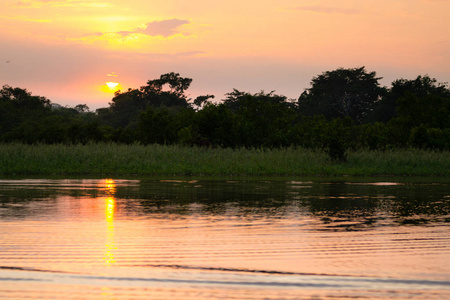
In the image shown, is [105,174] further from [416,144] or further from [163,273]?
[163,273]

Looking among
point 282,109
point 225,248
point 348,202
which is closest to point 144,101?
point 282,109

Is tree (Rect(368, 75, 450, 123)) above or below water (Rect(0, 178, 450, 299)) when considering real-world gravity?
above

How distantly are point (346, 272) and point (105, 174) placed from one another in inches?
1062

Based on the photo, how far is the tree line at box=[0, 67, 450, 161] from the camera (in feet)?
150

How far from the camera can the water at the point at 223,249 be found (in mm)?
6629

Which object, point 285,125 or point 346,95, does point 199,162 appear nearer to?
point 285,125

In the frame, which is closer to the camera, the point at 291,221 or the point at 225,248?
the point at 225,248

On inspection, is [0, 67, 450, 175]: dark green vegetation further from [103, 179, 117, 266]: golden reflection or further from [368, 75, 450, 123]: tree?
[103, 179, 117, 266]: golden reflection

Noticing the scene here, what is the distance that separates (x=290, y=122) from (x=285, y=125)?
47.3 inches

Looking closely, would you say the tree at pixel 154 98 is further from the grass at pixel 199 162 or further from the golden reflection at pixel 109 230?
the golden reflection at pixel 109 230

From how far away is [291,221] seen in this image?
12430 millimetres

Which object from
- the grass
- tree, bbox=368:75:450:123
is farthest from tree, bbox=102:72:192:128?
the grass

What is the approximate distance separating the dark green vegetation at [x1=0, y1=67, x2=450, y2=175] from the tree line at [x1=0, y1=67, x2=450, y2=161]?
7 centimetres

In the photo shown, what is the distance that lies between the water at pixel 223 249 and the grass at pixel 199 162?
17.3 meters
